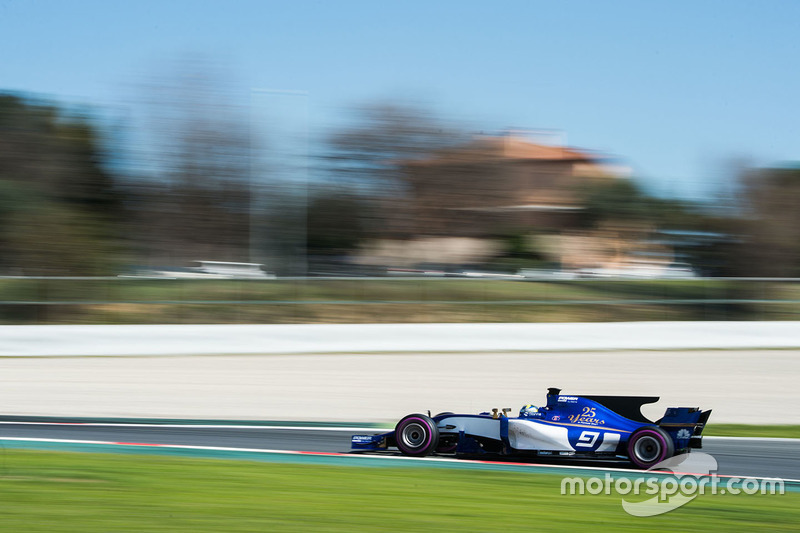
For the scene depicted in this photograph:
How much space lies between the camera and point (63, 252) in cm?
1844

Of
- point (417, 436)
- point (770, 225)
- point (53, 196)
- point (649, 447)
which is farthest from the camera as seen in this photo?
point (53, 196)

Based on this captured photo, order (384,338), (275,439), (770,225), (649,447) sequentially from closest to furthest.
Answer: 1. (649,447)
2. (275,439)
3. (384,338)
4. (770,225)

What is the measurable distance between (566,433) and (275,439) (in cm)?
308

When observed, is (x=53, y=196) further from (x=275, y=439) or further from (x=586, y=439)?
(x=586, y=439)

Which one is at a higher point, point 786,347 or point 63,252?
point 63,252

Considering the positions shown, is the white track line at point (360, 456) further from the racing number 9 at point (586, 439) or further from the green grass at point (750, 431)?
the green grass at point (750, 431)

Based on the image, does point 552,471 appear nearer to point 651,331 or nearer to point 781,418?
point 781,418

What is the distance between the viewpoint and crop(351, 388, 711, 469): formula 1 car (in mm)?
5551

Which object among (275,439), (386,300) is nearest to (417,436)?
(275,439)

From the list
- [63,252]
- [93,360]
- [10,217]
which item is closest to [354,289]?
[93,360]

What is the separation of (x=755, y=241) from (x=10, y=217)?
17.2 meters

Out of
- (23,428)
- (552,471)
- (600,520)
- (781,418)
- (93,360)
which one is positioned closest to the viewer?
(600,520)

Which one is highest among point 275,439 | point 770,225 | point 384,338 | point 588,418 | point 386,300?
point 770,225

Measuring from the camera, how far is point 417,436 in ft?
19.6
